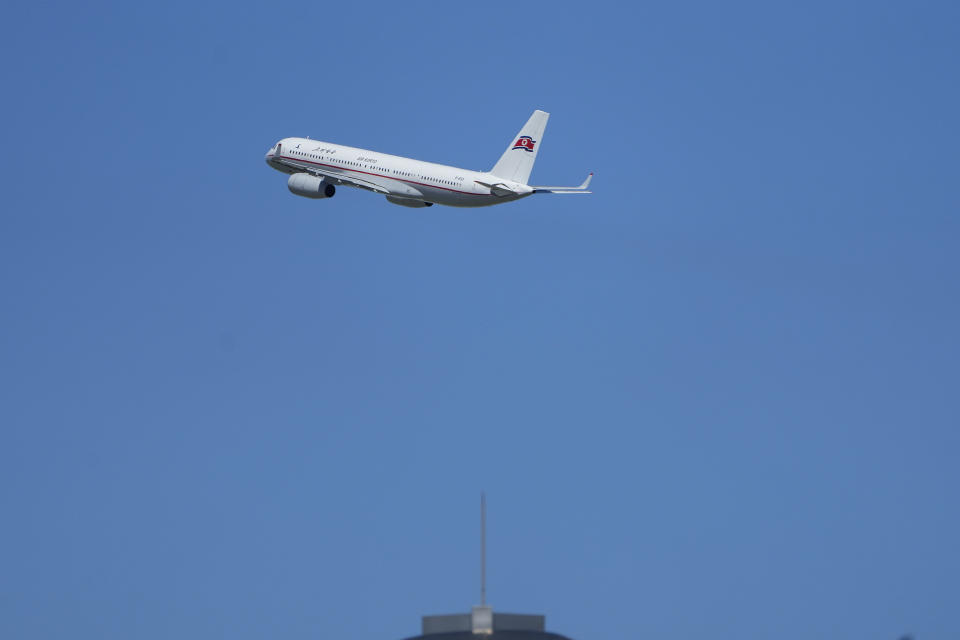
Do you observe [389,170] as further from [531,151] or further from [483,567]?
[483,567]

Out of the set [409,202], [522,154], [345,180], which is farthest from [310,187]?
[522,154]

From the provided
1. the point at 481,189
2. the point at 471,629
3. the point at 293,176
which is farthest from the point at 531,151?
the point at 471,629

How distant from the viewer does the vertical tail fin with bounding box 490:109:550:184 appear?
188 m

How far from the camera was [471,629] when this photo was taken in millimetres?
165125

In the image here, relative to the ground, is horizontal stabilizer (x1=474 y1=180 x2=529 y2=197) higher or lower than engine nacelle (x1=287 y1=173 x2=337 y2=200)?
lower

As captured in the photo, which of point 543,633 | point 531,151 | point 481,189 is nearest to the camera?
point 543,633

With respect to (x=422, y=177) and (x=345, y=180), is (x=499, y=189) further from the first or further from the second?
(x=345, y=180)

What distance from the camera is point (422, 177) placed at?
182625mm

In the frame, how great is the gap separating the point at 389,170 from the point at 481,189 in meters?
14.5

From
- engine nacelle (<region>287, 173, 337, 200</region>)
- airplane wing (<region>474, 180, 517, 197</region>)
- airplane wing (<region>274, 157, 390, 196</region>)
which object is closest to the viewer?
airplane wing (<region>474, 180, 517, 197</region>)

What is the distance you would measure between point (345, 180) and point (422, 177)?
1335 centimetres

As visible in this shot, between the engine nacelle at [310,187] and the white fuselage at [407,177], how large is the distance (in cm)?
180

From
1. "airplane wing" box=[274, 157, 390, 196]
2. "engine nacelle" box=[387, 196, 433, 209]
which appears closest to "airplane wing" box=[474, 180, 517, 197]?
"engine nacelle" box=[387, 196, 433, 209]

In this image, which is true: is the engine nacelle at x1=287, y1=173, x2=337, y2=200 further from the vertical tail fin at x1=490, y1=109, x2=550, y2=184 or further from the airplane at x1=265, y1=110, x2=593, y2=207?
the vertical tail fin at x1=490, y1=109, x2=550, y2=184
